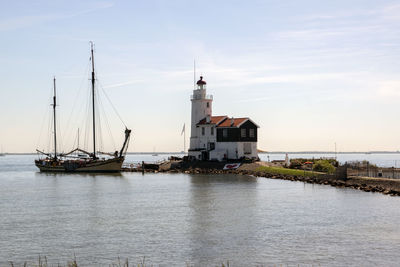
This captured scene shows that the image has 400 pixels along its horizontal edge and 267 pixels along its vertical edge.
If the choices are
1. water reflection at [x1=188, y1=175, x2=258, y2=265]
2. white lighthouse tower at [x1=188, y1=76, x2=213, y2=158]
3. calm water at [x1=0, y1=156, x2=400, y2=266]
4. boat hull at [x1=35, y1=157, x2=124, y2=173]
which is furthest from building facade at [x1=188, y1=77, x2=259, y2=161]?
calm water at [x1=0, y1=156, x2=400, y2=266]

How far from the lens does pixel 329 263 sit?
20797mm

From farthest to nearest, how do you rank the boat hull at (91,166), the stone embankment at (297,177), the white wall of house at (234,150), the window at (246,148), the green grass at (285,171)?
1. the boat hull at (91,166)
2. the window at (246,148)
3. the white wall of house at (234,150)
4. the green grass at (285,171)
5. the stone embankment at (297,177)

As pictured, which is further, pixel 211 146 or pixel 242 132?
pixel 211 146

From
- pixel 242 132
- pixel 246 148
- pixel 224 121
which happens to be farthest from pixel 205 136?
pixel 246 148

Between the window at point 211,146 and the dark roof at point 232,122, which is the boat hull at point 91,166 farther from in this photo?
the dark roof at point 232,122

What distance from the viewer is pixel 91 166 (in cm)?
8844

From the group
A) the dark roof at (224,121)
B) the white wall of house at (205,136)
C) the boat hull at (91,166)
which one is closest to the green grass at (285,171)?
the dark roof at (224,121)

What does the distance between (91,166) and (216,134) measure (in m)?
24.2

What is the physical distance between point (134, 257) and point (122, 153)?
64.4 metres

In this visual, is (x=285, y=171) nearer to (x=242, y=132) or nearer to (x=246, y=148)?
(x=246, y=148)

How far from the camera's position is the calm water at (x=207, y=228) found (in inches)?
875

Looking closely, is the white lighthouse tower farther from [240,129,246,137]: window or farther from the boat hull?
the boat hull

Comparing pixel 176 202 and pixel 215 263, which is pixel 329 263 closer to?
pixel 215 263

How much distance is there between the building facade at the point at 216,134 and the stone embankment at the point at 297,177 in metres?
2.33
